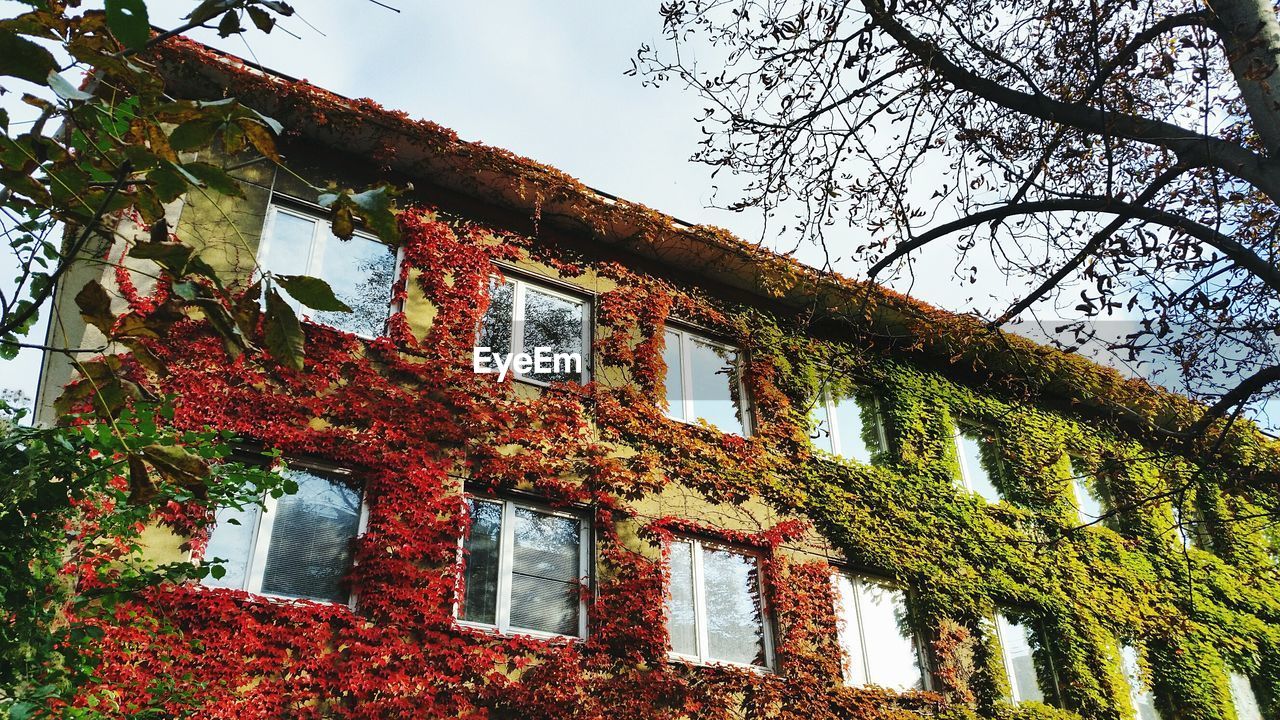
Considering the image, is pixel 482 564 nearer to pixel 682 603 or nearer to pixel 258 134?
pixel 682 603

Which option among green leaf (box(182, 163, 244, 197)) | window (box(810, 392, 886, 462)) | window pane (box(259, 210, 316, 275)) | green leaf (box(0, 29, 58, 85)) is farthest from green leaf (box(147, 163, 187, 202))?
window (box(810, 392, 886, 462))

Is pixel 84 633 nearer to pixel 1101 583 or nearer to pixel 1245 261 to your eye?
pixel 1245 261

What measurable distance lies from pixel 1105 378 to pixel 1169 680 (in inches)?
212

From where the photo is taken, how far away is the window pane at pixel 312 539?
8664 mm

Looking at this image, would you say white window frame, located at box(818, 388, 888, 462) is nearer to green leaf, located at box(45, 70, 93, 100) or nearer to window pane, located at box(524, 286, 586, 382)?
window pane, located at box(524, 286, 586, 382)

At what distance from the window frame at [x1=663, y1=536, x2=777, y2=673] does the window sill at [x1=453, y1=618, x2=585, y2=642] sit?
1.18 m

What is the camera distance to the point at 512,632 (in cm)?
944

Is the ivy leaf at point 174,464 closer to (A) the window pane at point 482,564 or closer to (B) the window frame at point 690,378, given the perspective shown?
(A) the window pane at point 482,564

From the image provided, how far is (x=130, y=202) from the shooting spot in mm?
3025

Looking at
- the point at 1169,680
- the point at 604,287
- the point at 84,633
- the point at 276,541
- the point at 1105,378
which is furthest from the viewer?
the point at 1105,378

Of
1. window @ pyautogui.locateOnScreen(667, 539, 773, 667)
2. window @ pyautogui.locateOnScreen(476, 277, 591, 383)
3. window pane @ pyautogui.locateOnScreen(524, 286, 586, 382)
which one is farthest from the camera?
window pane @ pyautogui.locateOnScreen(524, 286, 586, 382)

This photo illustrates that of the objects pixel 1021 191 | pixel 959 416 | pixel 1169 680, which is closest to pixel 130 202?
pixel 1021 191

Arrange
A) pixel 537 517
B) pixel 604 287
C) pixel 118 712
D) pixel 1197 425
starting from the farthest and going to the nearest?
pixel 604 287 < pixel 537 517 < pixel 1197 425 < pixel 118 712

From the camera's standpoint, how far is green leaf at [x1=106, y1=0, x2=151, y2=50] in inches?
85.7
